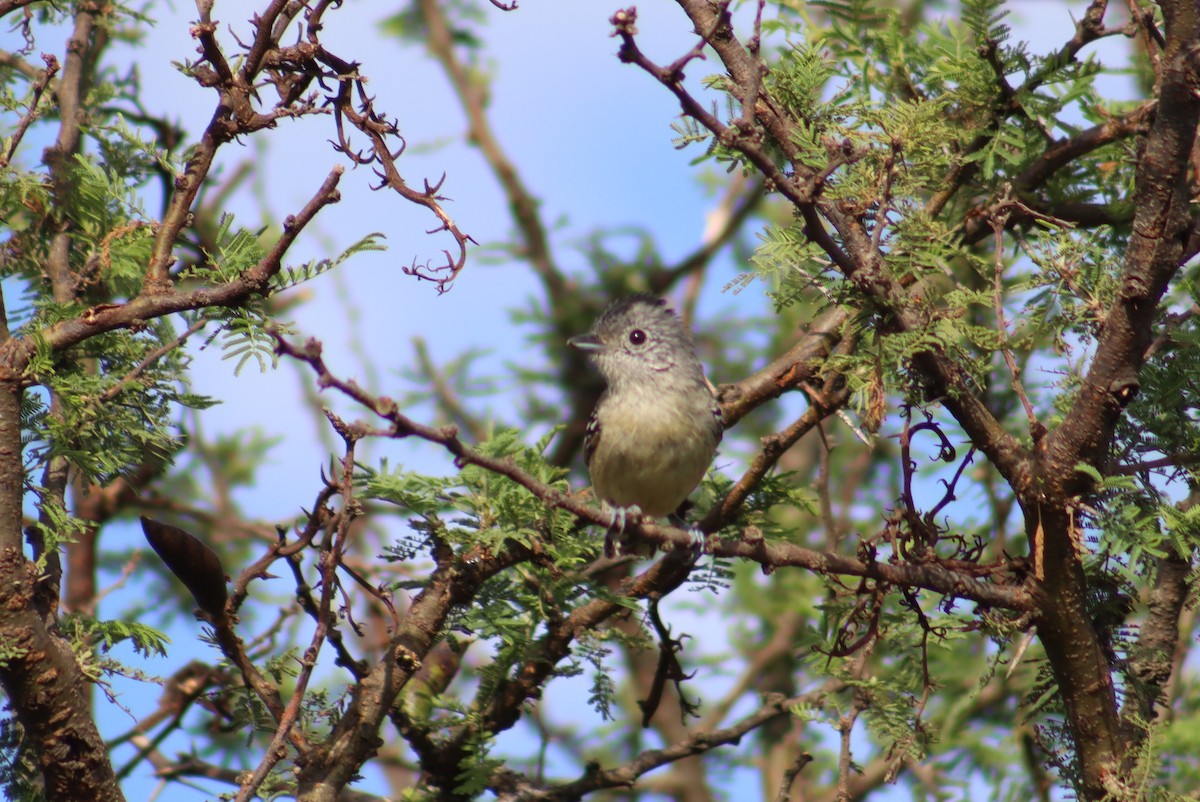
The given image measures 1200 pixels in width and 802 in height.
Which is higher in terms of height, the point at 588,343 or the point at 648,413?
the point at 588,343

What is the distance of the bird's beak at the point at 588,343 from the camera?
235 inches

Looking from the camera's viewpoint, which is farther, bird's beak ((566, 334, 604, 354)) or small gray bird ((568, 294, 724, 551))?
bird's beak ((566, 334, 604, 354))

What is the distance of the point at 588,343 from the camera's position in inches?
238

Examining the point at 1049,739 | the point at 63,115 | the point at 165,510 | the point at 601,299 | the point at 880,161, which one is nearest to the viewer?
the point at 880,161

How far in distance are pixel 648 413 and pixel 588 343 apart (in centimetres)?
71

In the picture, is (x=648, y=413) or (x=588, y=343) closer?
(x=648, y=413)

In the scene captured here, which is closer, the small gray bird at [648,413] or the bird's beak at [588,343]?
the small gray bird at [648,413]

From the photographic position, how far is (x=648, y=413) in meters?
5.50

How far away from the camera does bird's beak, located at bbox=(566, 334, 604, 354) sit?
19.6 feet

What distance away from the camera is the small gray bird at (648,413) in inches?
212

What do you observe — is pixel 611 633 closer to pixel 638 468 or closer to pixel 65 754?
pixel 638 468

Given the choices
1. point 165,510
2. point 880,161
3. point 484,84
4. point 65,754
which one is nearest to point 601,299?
point 484,84

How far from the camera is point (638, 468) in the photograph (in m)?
5.45

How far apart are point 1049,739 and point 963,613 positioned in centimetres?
58
